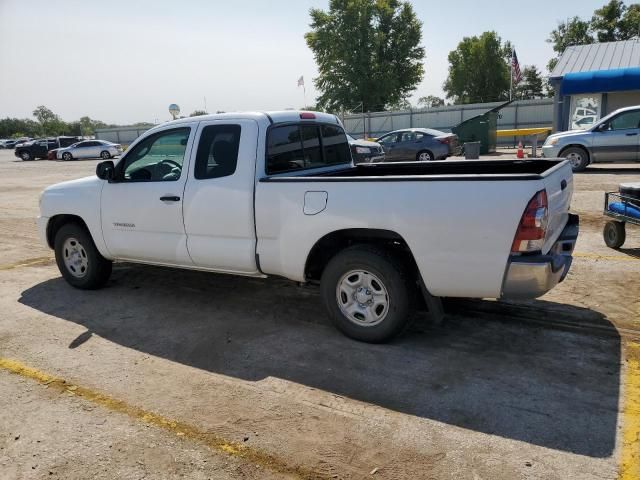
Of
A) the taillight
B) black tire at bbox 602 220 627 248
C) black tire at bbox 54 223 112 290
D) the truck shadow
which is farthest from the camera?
black tire at bbox 602 220 627 248

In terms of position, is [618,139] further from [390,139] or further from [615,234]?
[615,234]

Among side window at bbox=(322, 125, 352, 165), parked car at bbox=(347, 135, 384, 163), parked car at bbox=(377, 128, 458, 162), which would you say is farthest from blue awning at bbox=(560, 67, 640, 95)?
side window at bbox=(322, 125, 352, 165)

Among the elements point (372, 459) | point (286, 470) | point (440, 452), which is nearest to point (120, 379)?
point (286, 470)

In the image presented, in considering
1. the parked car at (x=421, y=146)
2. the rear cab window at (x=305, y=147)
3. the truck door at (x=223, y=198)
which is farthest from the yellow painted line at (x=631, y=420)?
the parked car at (x=421, y=146)

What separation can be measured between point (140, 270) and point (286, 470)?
4.72m

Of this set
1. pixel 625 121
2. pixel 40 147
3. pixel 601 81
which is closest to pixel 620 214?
pixel 625 121

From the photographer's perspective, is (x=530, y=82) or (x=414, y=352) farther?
(x=530, y=82)

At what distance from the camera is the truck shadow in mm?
3291

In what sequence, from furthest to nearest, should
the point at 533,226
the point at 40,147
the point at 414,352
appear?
1. the point at 40,147
2. the point at 414,352
3. the point at 533,226

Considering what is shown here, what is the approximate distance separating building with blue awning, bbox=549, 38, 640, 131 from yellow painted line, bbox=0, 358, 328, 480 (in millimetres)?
22945

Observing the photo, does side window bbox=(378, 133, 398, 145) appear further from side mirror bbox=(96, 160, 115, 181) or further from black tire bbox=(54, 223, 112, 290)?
side mirror bbox=(96, 160, 115, 181)

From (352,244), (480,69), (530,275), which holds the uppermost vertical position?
(480,69)

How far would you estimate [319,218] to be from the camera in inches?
167

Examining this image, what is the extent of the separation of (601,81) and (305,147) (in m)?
20.7
